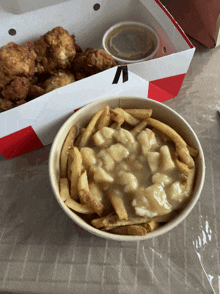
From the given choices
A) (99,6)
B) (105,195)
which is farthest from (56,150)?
(99,6)

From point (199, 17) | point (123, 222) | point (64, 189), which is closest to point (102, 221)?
point (123, 222)

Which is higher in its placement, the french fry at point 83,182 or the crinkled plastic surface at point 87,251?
the french fry at point 83,182

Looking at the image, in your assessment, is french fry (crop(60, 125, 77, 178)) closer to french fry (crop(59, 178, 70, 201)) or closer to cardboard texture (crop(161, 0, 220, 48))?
french fry (crop(59, 178, 70, 201))

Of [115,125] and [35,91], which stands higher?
[35,91]

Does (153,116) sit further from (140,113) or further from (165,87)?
(165,87)

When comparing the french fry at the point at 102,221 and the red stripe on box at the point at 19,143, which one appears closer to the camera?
the french fry at the point at 102,221

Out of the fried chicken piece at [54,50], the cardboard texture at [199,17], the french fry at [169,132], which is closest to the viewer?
the french fry at [169,132]

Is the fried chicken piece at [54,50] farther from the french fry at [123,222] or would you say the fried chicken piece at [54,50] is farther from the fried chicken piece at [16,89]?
the french fry at [123,222]

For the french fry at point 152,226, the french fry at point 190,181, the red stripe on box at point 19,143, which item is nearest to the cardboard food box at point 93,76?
the red stripe on box at point 19,143
